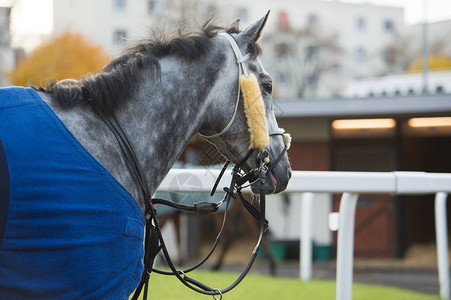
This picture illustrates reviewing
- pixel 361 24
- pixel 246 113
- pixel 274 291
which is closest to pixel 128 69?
pixel 246 113

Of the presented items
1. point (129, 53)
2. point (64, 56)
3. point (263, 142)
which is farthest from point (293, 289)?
point (64, 56)

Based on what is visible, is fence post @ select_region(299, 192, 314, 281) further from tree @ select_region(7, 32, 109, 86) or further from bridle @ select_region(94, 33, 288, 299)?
tree @ select_region(7, 32, 109, 86)

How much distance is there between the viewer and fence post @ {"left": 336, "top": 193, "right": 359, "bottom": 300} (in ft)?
11.3

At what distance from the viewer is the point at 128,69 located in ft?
7.25

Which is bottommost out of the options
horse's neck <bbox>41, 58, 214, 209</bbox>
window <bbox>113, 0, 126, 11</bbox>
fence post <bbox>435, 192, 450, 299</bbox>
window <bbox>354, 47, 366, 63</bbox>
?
fence post <bbox>435, 192, 450, 299</bbox>

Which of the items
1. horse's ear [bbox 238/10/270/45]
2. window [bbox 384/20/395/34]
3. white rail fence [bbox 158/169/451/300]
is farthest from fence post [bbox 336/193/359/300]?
window [bbox 384/20/395/34]

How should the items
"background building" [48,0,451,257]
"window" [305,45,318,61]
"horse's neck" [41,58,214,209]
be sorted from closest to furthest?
1. "horse's neck" [41,58,214,209]
2. "background building" [48,0,451,257]
3. "window" [305,45,318,61]

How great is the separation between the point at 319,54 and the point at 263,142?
41.0 metres

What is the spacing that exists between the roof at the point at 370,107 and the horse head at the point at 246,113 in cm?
738

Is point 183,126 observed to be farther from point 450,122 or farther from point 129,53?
point 450,122

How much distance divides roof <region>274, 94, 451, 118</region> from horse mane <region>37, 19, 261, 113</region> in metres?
7.49

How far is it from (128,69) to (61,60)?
2200 centimetres

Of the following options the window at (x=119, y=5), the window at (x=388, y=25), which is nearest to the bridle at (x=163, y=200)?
the window at (x=119, y=5)

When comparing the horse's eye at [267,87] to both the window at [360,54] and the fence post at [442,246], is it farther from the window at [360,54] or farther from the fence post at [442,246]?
the window at [360,54]
